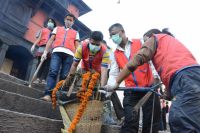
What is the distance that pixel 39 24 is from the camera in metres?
14.9

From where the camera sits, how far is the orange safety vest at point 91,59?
4.79 metres

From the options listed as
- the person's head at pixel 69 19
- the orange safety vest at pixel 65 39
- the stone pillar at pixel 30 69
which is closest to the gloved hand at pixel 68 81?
the orange safety vest at pixel 65 39

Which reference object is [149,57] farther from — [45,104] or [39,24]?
[39,24]

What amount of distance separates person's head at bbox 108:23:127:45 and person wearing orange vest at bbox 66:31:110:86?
576 millimetres

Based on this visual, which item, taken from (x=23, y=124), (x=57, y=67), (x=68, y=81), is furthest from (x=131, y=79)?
(x=57, y=67)

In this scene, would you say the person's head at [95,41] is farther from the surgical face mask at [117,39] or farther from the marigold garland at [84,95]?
the marigold garland at [84,95]

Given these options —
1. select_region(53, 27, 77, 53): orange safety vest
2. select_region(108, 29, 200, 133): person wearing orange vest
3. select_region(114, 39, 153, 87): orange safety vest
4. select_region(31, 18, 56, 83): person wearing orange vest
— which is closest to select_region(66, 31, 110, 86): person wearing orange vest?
select_region(114, 39, 153, 87): orange safety vest

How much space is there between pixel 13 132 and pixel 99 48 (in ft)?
7.64

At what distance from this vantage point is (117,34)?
398 centimetres

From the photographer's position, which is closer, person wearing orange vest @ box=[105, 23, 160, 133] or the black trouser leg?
person wearing orange vest @ box=[105, 23, 160, 133]

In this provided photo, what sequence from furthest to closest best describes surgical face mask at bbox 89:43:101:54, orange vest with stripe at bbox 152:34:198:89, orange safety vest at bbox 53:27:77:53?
orange safety vest at bbox 53:27:77:53 → surgical face mask at bbox 89:43:101:54 → orange vest with stripe at bbox 152:34:198:89

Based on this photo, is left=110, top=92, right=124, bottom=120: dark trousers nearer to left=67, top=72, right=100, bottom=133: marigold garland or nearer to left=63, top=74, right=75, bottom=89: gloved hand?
left=63, top=74, right=75, bottom=89: gloved hand

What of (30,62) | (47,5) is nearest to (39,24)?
(47,5)

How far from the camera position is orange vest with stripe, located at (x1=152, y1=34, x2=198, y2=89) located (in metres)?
2.43
